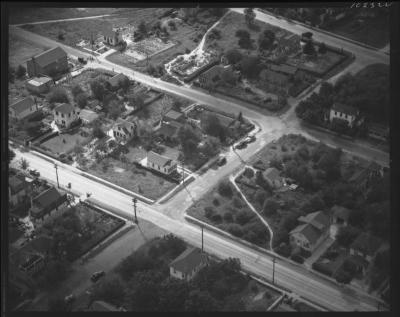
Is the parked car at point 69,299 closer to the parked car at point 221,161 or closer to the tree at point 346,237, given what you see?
the parked car at point 221,161

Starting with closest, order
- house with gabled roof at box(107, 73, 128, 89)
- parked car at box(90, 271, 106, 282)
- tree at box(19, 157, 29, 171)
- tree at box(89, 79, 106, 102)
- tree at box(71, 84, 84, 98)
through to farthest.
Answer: parked car at box(90, 271, 106, 282) → tree at box(19, 157, 29, 171) → tree at box(89, 79, 106, 102) → tree at box(71, 84, 84, 98) → house with gabled roof at box(107, 73, 128, 89)

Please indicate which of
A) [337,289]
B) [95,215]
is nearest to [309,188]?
[337,289]

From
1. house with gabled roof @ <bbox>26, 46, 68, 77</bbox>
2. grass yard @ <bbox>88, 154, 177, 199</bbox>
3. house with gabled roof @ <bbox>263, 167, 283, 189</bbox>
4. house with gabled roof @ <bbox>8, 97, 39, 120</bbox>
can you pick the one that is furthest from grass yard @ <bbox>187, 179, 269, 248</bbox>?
house with gabled roof @ <bbox>26, 46, 68, 77</bbox>

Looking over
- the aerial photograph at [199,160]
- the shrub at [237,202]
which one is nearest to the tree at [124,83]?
the aerial photograph at [199,160]

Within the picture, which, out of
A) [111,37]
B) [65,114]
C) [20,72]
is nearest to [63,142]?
[65,114]

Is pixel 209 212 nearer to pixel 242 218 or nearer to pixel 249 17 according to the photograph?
pixel 242 218

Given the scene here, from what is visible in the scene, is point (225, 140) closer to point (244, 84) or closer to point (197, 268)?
point (244, 84)

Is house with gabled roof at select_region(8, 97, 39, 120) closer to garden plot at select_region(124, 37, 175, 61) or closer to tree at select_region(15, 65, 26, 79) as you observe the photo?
tree at select_region(15, 65, 26, 79)
